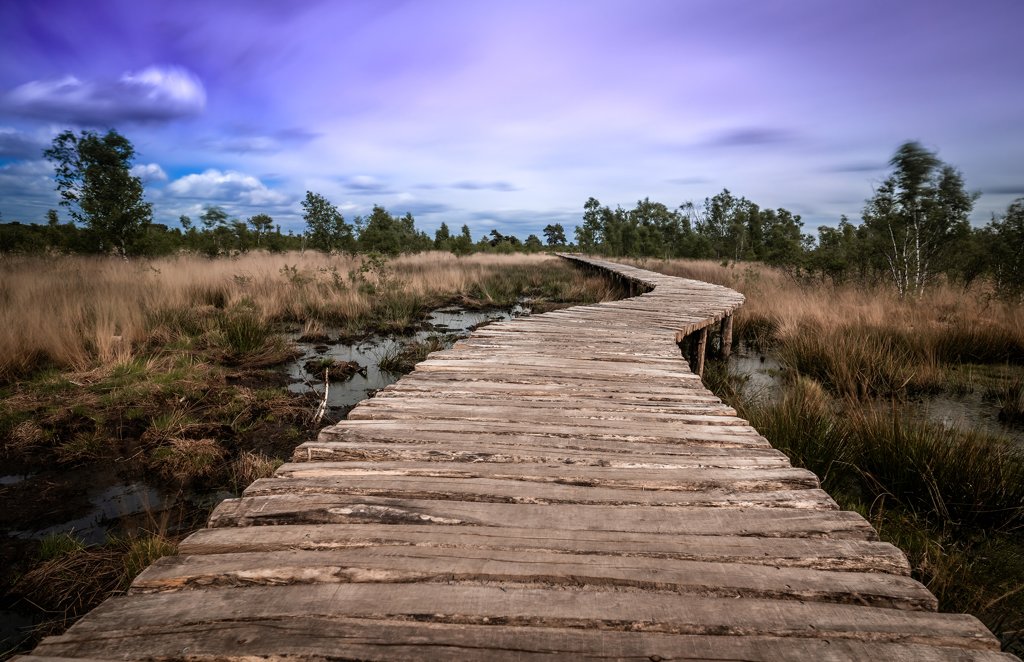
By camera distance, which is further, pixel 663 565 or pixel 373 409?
pixel 373 409

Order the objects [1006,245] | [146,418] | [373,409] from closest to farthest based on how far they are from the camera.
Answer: [373,409]
[146,418]
[1006,245]

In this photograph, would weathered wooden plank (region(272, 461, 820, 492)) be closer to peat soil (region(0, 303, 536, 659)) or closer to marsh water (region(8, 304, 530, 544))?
peat soil (region(0, 303, 536, 659))

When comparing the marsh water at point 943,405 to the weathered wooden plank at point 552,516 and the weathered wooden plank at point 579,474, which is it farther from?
the weathered wooden plank at point 552,516

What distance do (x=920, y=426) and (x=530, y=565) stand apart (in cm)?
395

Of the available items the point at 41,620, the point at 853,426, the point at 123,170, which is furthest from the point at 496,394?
the point at 123,170

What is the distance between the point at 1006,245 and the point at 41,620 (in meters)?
13.9

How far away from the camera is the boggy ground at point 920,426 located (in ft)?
8.17

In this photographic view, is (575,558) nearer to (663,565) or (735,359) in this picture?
(663,565)

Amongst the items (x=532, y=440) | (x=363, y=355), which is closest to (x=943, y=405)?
(x=532, y=440)

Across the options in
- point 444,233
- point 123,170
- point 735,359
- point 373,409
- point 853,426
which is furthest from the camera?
point 444,233

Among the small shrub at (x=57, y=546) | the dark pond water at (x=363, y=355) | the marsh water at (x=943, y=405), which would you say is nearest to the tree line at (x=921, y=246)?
the marsh water at (x=943, y=405)

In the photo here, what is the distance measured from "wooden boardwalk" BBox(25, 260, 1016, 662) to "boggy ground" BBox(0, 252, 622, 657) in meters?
1.46

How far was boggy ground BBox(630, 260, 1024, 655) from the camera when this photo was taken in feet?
8.17

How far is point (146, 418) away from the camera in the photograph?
4301 millimetres
